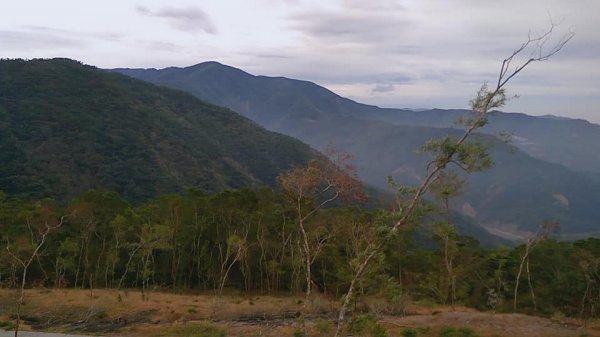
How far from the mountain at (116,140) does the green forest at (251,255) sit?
22.2m

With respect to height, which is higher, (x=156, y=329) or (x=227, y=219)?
(x=227, y=219)

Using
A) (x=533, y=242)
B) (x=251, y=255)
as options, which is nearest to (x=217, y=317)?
(x=251, y=255)

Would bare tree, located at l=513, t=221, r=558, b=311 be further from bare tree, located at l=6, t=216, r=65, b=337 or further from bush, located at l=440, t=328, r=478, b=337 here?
bare tree, located at l=6, t=216, r=65, b=337

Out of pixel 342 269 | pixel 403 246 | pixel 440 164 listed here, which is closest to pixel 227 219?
pixel 342 269

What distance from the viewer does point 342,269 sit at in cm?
2816

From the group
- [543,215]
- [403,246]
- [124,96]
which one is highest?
[124,96]

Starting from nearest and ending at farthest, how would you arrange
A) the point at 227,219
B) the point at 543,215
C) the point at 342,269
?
the point at 342,269
the point at 227,219
the point at 543,215

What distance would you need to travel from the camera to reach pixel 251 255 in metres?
34.1

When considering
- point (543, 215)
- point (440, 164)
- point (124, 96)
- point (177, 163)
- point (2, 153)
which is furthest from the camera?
point (543, 215)

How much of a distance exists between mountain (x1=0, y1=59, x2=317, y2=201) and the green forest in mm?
22170

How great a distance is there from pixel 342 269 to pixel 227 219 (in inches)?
353

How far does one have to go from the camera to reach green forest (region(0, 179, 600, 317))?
27.6 meters

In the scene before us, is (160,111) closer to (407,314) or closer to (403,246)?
(403,246)

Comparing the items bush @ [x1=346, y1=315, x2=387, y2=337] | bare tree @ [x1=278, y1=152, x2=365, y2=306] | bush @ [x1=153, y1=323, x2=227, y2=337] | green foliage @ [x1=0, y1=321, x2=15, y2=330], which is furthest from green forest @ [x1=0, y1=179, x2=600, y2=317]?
bush @ [x1=346, y1=315, x2=387, y2=337]
